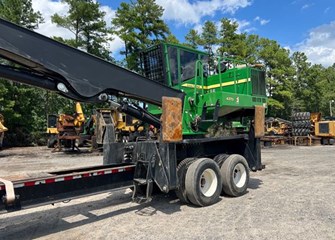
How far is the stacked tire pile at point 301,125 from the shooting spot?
28.7 metres

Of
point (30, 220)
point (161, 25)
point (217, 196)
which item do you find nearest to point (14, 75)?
point (30, 220)

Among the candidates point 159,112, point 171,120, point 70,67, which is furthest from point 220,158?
point 70,67

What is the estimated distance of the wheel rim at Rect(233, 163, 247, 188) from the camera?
8.28 m

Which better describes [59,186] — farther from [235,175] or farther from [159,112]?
[235,175]

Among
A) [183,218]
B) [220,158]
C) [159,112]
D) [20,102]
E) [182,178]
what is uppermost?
[20,102]

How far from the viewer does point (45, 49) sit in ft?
16.8

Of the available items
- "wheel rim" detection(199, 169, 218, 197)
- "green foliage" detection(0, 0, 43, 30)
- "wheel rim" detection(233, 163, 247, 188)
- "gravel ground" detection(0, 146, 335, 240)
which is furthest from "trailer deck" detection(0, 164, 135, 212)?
"green foliage" detection(0, 0, 43, 30)

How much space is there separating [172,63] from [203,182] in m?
2.84

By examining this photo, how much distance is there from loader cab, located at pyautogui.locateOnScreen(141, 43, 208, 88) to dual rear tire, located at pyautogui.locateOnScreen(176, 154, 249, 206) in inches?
78.4

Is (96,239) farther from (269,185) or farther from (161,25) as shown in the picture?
(161,25)

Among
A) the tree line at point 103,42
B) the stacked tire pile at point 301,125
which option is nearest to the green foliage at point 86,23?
the tree line at point 103,42

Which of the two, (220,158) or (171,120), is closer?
(171,120)

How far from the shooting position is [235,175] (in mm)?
8344

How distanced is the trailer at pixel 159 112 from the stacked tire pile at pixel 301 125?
69.4 feet
